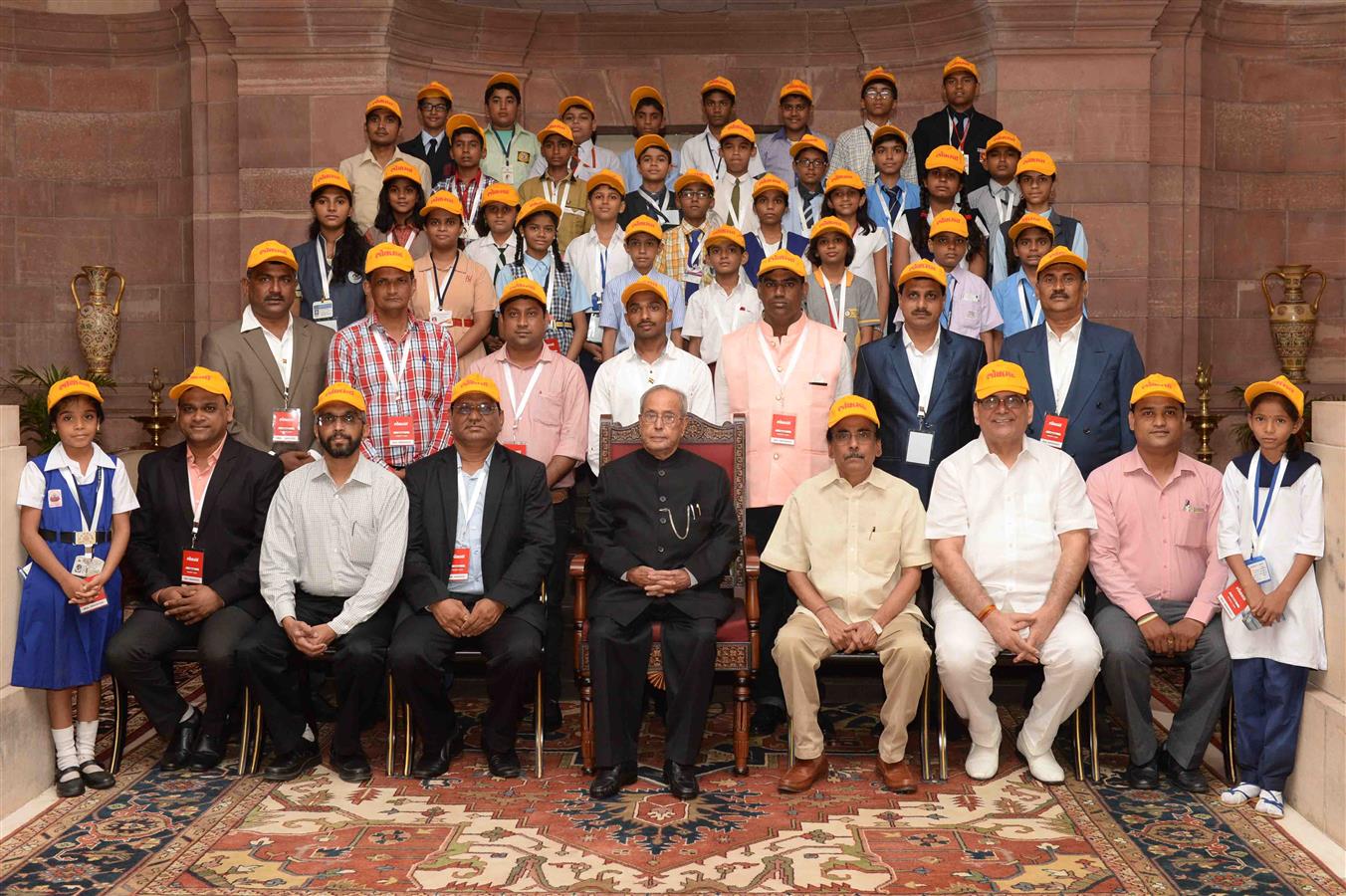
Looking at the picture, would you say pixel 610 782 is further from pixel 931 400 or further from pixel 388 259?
pixel 388 259

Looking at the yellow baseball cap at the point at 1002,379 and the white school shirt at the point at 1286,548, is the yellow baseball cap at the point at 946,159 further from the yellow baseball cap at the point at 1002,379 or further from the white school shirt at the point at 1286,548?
the white school shirt at the point at 1286,548

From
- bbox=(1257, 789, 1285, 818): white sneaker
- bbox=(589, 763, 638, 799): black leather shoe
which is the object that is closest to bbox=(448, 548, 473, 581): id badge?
bbox=(589, 763, 638, 799): black leather shoe

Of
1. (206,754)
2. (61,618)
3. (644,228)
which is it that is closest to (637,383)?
(644,228)

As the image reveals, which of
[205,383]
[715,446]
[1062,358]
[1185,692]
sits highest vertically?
[1062,358]

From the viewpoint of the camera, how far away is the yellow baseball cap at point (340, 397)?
5504 mm

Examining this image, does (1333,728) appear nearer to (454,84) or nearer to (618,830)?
(618,830)

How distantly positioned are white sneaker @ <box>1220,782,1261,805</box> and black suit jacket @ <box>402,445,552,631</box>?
2686mm

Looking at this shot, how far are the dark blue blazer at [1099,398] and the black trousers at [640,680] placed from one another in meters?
1.86

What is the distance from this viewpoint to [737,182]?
7.77 m

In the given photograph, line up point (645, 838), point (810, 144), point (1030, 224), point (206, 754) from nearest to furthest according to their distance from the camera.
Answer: point (645, 838)
point (206, 754)
point (1030, 224)
point (810, 144)

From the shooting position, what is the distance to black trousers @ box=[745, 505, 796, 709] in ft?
19.7

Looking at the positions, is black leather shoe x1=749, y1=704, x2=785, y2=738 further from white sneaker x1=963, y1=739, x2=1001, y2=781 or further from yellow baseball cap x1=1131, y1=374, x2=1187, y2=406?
yellow baseball cap x1=1131, y1=374, x2=1187, y2=406

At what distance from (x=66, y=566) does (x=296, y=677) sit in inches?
38.2

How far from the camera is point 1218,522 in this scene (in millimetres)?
5203
